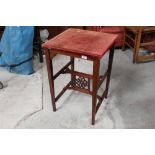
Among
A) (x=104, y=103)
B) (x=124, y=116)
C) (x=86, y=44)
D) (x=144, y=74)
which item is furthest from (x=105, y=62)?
(x=86, y=44)

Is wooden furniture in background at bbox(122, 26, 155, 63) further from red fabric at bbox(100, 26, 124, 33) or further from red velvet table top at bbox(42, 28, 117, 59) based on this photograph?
red velvet table top at bbox(42, 28, 117, 59)

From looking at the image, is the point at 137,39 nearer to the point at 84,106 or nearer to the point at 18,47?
the point at 84,106

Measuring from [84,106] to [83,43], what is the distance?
0.71 metres

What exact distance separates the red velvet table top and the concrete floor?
2.27 ft

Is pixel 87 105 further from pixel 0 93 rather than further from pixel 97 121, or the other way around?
pixel 0 93

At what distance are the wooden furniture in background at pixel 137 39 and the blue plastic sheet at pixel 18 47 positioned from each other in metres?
1.33

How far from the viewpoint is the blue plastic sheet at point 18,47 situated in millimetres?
2389

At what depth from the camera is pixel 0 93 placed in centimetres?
222

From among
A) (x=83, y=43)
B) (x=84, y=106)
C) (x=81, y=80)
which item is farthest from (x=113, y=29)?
(x=83, y=43)

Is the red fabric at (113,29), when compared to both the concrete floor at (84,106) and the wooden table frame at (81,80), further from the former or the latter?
the wooden table frame at (81,80)

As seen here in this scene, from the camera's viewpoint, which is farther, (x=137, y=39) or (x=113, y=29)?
(x=113, y=29)

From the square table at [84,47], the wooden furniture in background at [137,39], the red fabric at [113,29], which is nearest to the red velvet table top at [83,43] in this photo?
the square table at [84,47]

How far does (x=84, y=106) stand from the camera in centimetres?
201

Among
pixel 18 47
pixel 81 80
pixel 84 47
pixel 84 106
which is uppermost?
pixel 84 47
